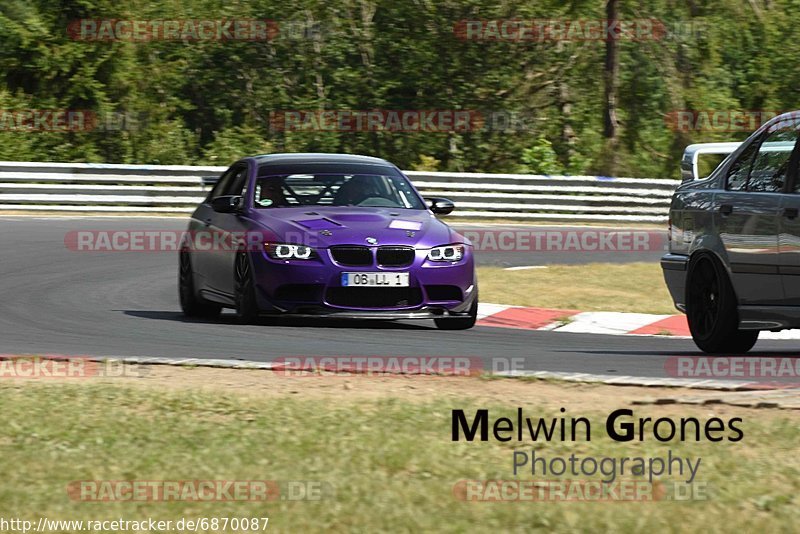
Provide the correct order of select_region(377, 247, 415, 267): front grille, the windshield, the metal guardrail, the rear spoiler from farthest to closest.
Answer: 1. the metal guardrail
2. the windshield
3. select_region(377, 247, 415, 267): front grille
4. the rear spoiler

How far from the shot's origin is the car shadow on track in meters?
11.8

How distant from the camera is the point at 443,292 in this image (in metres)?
11.4

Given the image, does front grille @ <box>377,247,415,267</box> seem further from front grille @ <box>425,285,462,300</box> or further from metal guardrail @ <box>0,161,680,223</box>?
metal guardrail @ <box>0,161,680,223</box>

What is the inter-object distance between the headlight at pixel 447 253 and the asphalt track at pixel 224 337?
59 cm

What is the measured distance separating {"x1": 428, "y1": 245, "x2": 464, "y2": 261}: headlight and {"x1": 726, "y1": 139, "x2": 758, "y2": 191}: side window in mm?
2603

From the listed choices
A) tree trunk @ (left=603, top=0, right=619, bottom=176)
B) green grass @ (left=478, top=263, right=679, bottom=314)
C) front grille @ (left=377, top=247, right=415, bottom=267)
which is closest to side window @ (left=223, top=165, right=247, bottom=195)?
front grille @ (left=377, top=247, right=415, bottom=267)

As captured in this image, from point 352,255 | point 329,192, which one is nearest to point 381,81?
point 329,192

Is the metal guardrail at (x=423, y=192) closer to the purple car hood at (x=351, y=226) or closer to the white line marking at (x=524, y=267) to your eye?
the white line marking at (x=524, y=267)

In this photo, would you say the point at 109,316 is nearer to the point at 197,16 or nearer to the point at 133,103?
the point at 133,103

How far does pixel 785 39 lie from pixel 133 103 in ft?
50.3

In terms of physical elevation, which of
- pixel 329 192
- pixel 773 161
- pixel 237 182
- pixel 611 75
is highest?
pixel 773 161

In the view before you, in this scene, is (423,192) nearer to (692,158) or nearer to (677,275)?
(692,158)

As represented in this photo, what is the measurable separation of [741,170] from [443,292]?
2.80 meters

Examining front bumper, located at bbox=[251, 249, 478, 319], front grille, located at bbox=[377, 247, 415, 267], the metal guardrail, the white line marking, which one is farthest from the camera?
the metal guardrail
